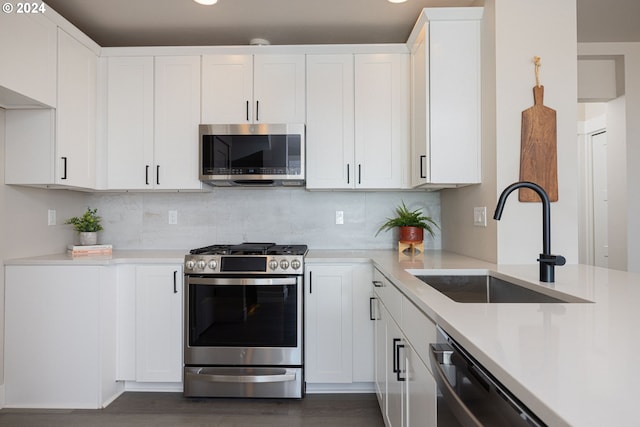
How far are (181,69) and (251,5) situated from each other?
69 cm

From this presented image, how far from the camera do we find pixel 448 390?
86cm

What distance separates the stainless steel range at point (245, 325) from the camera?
7.90 feet

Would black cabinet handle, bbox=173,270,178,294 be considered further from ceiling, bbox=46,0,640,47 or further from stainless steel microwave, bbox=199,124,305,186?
ceiling, bbox=46,0,640,47

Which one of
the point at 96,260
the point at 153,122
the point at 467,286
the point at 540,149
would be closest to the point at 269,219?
the point at 153,122

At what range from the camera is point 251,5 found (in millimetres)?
2488

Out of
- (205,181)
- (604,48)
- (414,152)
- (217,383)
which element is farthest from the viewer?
(604,48)

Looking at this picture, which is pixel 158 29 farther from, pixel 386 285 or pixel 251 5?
pixel 386 285

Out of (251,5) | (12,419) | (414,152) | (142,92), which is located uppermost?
(251,5)

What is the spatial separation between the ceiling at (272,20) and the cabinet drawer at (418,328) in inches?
78.8

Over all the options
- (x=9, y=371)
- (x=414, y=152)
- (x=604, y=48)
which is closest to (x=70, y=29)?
(x=9, y=371)

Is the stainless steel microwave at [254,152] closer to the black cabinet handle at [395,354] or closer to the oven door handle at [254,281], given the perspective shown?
the oven door handle at [254,281]

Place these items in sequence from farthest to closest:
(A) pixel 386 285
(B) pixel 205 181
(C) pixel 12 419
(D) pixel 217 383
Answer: (B) pixel 205 181 → (D) pixel 217 383 → (C) pixel 12 419 → (A) pixel 386 285

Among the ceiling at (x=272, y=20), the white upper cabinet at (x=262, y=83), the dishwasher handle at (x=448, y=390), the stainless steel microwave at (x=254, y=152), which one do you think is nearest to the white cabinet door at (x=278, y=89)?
the white upper cabinet at (x=262, y=83)

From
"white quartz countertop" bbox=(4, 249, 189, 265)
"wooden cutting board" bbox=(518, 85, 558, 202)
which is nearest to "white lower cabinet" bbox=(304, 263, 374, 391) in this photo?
"white quartz countertop" bbox=(4, 249, 189, 265)
